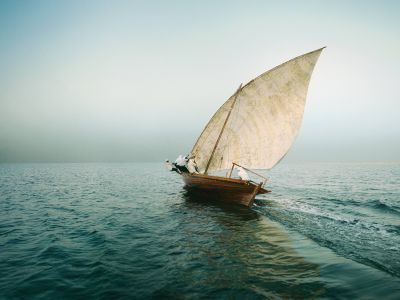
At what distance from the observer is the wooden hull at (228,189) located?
Answer: 830 inches

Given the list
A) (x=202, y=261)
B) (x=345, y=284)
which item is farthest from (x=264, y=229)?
(x=345, y=284)

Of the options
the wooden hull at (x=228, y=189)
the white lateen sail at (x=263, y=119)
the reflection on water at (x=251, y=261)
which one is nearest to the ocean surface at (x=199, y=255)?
the reflection on water at (x=251, y=261)

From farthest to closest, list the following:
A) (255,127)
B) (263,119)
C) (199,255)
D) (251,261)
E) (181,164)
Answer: (181,164) → (255,127) → (263,119) → (199,255) → (251,261)

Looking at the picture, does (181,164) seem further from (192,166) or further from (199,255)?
(199,255)

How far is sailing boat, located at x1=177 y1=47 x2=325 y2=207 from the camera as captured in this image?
2186cm

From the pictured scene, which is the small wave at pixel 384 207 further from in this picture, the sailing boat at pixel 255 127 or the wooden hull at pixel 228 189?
the wooden hull at pixel 228 189

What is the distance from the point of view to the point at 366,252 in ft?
38.5

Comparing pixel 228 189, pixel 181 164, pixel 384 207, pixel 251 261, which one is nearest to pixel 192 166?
pixel 181 164

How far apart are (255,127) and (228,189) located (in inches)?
252

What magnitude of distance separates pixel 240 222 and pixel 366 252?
7058mm

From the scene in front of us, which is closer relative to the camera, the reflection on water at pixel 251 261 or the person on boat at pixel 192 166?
the reflection on water at pixel 251 261

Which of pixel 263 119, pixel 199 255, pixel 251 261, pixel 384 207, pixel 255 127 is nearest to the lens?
pixel 251 261

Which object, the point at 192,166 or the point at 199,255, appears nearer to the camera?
the point at 199,255

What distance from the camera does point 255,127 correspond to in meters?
24.8
